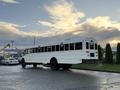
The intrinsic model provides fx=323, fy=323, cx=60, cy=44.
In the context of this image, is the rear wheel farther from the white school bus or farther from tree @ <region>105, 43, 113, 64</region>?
tree @ <region>105, 43, 113, 64</region>

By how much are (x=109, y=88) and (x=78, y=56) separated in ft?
46.2

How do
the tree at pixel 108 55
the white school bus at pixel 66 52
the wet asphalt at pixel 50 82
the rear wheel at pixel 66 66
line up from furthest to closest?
1. the tree at pixel 108 55
2. the rear wheel at pixel 66 66
3. the white school bus at pixel 66 52
4. the wet asphalt at pixel 50 82

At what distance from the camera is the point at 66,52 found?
3219cm

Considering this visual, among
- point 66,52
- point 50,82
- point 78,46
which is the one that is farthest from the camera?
point 66,52

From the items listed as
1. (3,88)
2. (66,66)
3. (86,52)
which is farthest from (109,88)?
(66,66)

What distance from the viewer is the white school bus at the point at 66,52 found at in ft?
98.7

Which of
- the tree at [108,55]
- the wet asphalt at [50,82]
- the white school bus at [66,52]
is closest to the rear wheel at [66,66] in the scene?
the white school bus at [66,52]

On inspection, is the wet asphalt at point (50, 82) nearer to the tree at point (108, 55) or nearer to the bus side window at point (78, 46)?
the bus side window at point (78, 46)

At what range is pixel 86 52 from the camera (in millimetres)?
29812

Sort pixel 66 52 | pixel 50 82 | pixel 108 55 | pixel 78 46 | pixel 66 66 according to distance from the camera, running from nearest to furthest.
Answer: pixel 50 82
pixel 78 46
pixel 66 52
pixel 66 66
pixel 108 55

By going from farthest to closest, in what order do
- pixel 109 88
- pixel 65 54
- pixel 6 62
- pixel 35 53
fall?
pixel 6 62 < pixel 35 53 < pixel 65 54 < pixel 109 88

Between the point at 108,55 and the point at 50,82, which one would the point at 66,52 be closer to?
the point at 50,82

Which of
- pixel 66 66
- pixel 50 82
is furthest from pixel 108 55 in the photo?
pixel 50 82

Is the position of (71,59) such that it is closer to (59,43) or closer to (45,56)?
(59,43)
